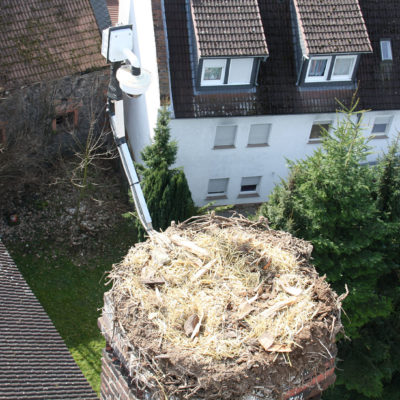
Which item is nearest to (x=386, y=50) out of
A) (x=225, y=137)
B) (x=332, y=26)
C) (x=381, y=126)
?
(x=381, y=126)

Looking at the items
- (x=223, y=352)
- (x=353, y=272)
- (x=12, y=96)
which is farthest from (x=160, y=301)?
(x=12, y=96)

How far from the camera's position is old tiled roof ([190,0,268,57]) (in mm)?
16812

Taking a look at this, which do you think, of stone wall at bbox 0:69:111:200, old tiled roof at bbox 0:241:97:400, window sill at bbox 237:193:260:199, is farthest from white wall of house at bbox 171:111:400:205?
old tiled roof at bbox 0:241:97:400

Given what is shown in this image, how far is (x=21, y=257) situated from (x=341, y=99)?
1124 centimetres

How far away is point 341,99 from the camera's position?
19.0 m

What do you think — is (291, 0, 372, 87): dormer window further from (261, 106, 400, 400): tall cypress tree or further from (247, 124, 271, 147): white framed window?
(261, 106, 400, 400): tall cypress tree

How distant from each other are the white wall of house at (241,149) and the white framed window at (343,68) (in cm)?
125


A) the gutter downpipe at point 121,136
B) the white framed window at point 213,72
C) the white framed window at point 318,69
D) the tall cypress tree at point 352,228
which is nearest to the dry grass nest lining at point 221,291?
the gutter downpipe at point 121,136

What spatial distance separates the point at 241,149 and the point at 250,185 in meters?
1.97

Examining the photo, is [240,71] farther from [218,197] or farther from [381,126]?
[381,126]

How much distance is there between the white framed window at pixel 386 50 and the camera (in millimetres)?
19406

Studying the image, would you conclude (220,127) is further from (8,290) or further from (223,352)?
(223,352)

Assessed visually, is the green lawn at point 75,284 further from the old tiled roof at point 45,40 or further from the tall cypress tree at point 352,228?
the tall cypress tree at point 352,228

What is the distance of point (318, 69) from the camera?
18.6 metres
